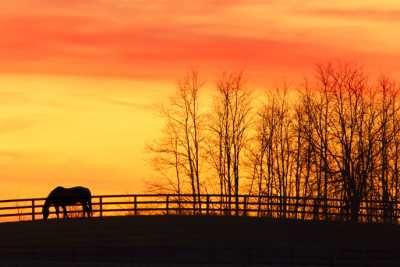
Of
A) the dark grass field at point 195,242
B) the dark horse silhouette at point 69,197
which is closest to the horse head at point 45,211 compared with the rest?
the dark horse silhouette at point 69,197

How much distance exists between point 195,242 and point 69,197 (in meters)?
9.34

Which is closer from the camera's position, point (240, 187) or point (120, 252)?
point (120, 252)

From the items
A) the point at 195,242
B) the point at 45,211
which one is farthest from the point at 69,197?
the point at 195,242

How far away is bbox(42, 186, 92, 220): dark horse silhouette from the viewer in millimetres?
47000

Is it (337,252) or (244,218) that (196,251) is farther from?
(244,218)

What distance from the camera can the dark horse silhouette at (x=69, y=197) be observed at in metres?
47.0

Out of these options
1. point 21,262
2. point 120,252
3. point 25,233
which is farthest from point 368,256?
point 25,233

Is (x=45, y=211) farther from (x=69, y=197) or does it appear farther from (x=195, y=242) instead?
(x=195, y=242)

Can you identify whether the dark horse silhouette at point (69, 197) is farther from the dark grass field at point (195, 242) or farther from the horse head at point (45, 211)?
the dark grass field at point (195, 242)

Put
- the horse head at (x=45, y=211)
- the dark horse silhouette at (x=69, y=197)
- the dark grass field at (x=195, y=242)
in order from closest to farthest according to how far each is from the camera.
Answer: the dark grass field at (x=195, y=242) < the horse head at (x=45, y=211) < the dark horse silhouette at (x=69, y=197)

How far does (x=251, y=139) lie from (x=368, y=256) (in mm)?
31309

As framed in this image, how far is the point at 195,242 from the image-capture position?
40625 mm

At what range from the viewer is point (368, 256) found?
3578 centimetres

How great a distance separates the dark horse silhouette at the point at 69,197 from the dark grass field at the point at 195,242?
1.55 m
